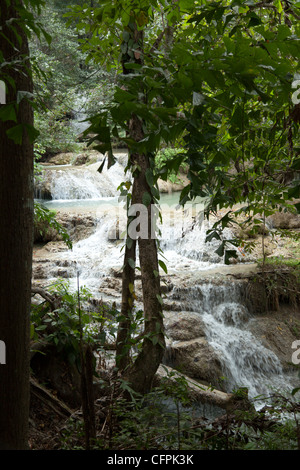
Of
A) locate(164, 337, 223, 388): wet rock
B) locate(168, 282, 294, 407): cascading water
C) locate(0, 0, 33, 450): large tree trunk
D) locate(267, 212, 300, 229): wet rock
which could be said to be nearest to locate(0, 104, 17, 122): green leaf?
A: locate(0, 0, 33, 450): large tree trunk

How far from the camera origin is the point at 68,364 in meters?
3.74

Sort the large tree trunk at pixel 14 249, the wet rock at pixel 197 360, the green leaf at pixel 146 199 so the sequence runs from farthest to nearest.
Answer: the wet rock at pixel 197 360 < the green leaf at pixel 146 199 < the large tree trunk at pixel 14 249

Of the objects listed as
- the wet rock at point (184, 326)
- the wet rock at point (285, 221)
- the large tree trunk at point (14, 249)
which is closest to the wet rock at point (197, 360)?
the wet rock at point (184, 326)

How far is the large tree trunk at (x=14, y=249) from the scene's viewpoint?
188cm

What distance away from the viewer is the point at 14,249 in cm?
191

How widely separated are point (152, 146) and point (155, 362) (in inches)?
96.6

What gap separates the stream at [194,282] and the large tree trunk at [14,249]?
1934mm

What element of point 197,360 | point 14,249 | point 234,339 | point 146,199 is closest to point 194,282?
point 234,339

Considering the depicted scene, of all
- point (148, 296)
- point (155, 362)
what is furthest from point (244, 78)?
point (155, 362)

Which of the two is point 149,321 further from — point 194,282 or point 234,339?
point 194,282

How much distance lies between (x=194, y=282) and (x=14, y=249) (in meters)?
5.83

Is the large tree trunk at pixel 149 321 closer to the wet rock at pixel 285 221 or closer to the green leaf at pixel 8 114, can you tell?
the green leaf at pixel 8 114
